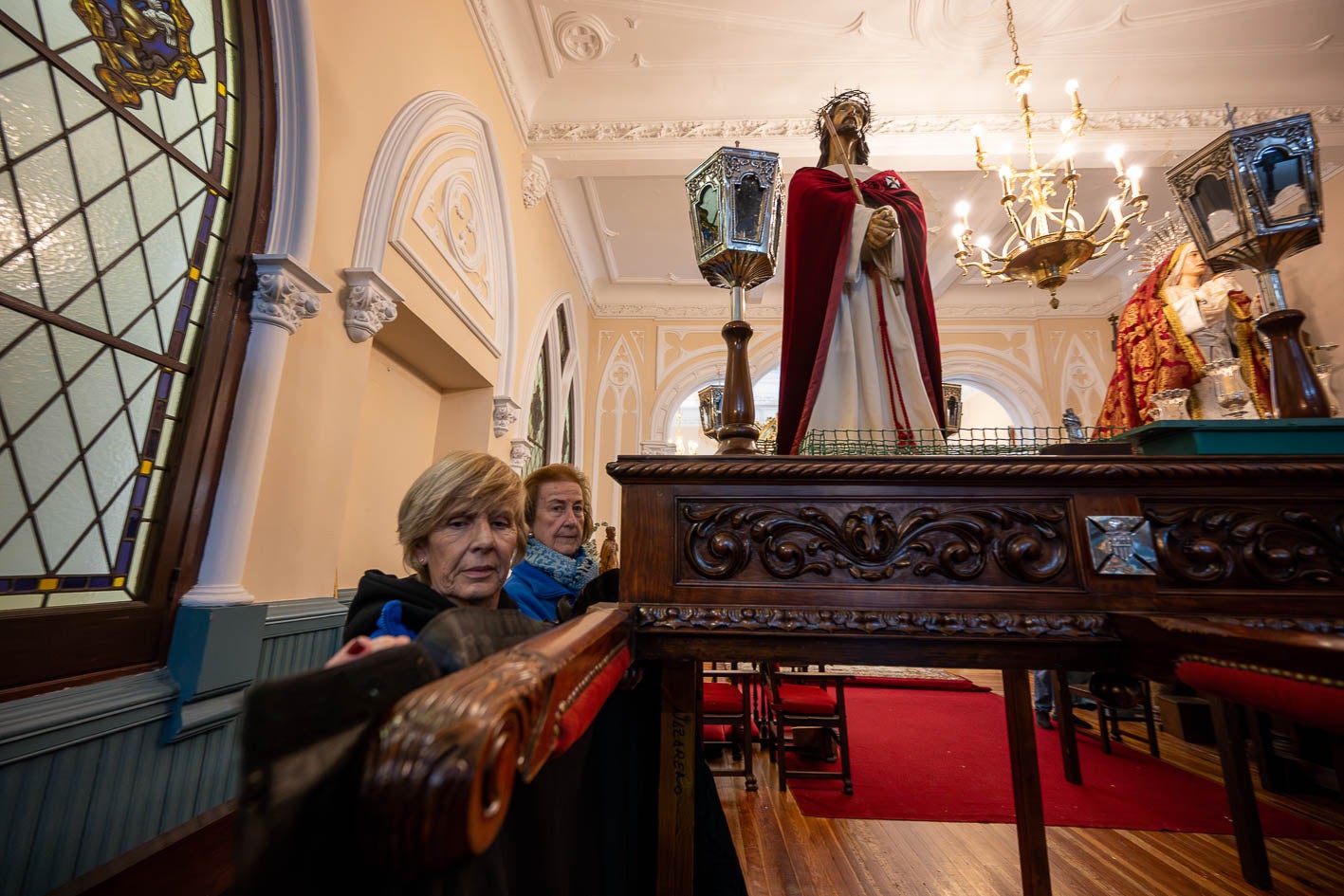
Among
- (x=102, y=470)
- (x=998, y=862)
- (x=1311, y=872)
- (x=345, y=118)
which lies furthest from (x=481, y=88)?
(x=1311, y=872)

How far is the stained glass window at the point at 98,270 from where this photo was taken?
1.28 m

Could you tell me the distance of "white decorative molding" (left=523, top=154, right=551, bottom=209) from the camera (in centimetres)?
456

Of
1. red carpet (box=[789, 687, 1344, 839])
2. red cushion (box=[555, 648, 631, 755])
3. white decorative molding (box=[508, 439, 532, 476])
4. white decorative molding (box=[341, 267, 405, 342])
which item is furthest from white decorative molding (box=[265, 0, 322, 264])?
red carpet (box=[789, 687, 1344, 839])

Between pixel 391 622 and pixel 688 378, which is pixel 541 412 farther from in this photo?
pixel 391 622

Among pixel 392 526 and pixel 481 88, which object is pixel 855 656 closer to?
pixel 392 526

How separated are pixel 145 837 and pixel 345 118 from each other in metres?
2.59

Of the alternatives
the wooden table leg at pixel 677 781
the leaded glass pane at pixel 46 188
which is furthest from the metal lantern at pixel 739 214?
the leaded glass pane at pixel 46 188

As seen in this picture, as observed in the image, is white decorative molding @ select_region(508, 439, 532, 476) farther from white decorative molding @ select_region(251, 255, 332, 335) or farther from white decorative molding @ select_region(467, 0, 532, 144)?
white decorative molding @ select_region(467, 0, 532, 144)

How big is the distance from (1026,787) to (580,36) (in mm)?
5245

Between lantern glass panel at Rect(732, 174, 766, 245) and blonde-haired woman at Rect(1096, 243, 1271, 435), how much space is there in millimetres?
3033

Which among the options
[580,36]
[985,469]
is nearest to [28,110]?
[985,469]

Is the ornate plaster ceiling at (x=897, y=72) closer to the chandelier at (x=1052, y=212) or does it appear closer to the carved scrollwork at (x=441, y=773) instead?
the chandelier at (x=1052, y=212)

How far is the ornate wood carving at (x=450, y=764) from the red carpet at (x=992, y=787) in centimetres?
291

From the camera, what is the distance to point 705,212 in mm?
1212
